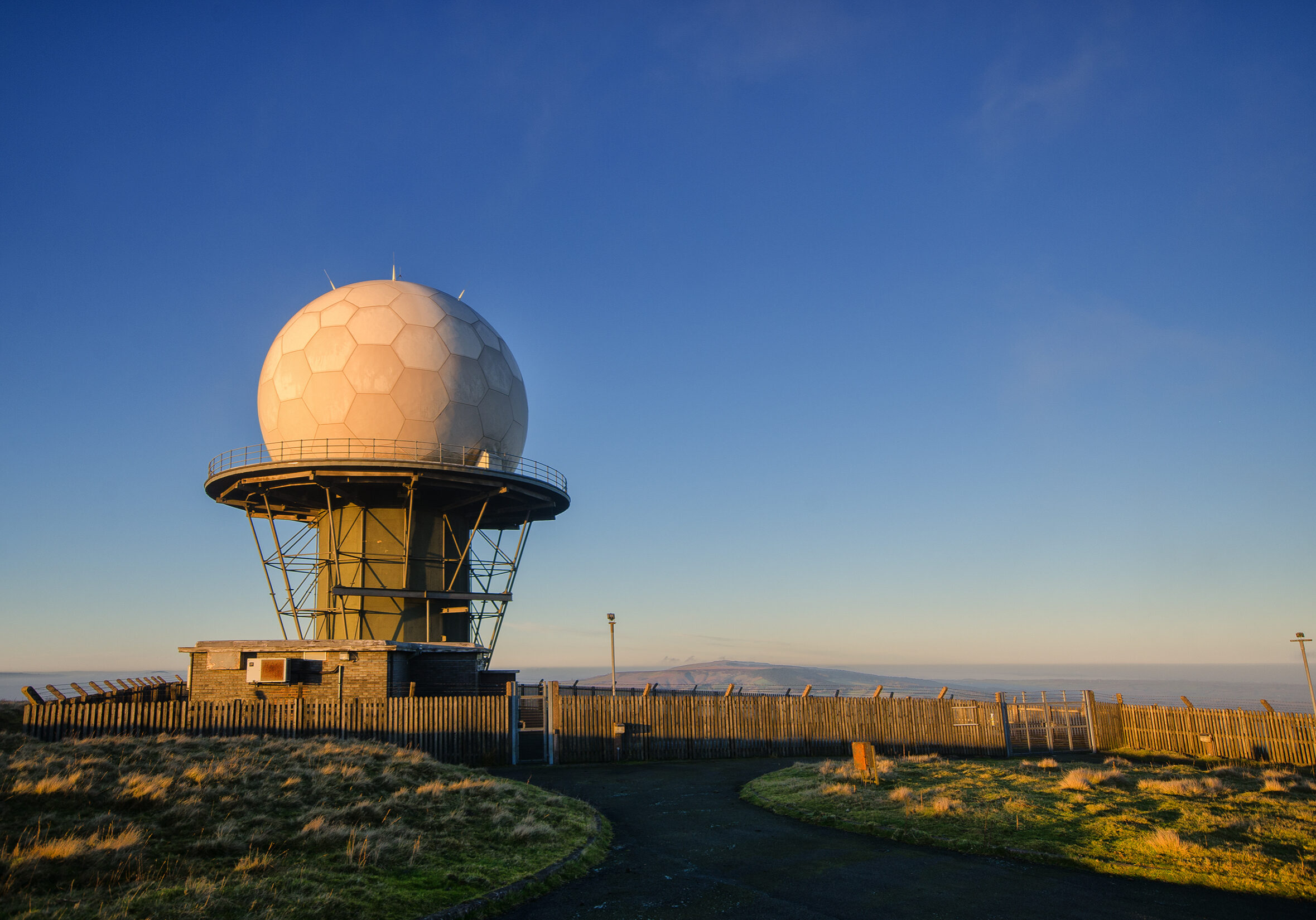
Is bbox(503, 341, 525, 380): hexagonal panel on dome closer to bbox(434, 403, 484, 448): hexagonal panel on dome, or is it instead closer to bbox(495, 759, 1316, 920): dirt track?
bbox(434, 403, 484, 448): hexagonal panel on dome

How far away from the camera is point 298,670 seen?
24.5 m

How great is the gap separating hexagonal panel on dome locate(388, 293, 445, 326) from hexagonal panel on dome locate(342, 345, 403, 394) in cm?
194

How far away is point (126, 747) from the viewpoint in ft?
44.5

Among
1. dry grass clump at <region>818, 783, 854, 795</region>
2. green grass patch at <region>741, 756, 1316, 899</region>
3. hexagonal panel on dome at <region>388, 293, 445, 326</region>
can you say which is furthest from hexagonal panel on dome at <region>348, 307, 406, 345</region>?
dry grass clump at <region>818, 783, 854, 795</region>

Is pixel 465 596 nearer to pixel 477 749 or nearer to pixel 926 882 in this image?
pixel 477 749

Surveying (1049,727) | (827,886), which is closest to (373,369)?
(827,886)

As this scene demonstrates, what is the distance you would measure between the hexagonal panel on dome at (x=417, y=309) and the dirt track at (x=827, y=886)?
2487 centimetres

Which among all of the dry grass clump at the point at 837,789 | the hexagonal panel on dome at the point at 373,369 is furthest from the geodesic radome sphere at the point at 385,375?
the dry grass clump at the point at 837,789

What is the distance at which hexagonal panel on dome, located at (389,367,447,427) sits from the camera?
31.7m

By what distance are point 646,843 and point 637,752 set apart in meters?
11.0

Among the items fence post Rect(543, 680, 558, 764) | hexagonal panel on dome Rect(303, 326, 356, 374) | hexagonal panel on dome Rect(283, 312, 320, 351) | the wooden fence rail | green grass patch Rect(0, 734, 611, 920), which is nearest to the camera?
green grass patch Rect(0, 734, 611, 920)

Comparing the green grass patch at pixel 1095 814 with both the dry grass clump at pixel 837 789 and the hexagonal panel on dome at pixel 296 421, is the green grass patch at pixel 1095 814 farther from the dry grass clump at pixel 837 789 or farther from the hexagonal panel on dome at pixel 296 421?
the hexagonal panel on dome at pixel 296 421

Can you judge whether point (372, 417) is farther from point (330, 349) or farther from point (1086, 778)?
point (1086, 778)

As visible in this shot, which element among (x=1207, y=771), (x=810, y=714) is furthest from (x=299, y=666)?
(x=1207, y=771)
